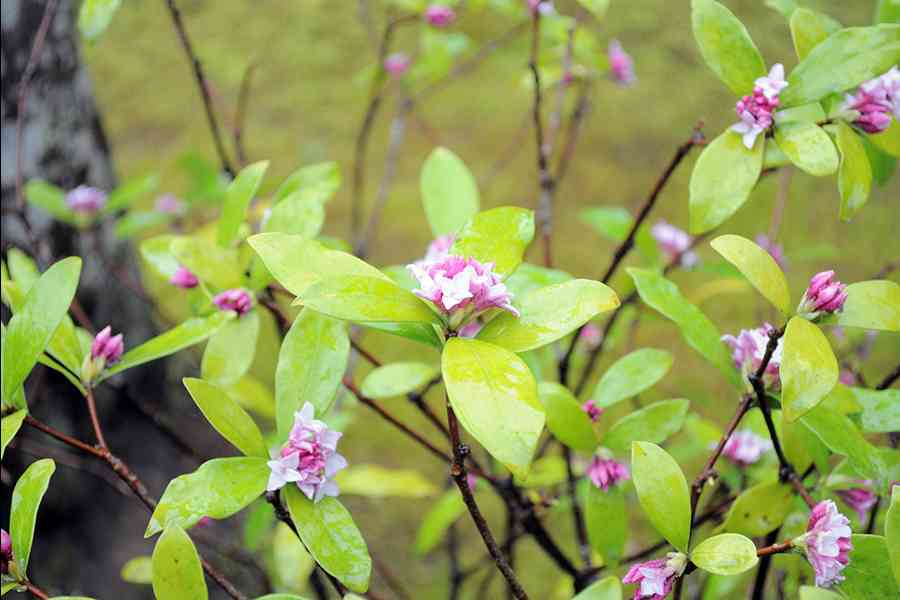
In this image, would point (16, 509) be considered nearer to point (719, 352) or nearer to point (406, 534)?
point (719, 352)

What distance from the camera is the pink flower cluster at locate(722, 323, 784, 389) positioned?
580mm

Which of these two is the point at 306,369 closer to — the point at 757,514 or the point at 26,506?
the point at 26,506

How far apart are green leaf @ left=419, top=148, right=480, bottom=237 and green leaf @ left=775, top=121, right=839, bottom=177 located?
0.27 meters

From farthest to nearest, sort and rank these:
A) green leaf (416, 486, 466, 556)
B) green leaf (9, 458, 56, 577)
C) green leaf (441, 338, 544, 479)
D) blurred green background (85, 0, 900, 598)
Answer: blurred green background (85, 0, 900, 598)
green leaf (416, 486, 466, 556)
green leaf (9, 458, 56, 577)
green leaf (441, 338, 544, 479)

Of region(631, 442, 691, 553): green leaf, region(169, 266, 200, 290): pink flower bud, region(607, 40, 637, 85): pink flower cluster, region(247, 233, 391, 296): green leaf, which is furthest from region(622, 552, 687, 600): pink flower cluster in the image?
region(607, 40, 637, 85): pink flower cluster

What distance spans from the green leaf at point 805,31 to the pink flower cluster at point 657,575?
1.27 feet

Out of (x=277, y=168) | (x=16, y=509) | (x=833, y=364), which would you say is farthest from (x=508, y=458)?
(x=277, y=168)

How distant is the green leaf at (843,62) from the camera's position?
583 mm

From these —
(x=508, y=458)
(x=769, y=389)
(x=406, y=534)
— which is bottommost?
(x=406, y=534)

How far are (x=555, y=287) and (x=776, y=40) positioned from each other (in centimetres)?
182

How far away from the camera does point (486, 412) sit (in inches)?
17.1

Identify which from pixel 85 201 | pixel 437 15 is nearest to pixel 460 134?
pixel 437 15

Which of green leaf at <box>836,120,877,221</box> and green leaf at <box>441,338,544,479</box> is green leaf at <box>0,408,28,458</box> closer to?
green leaf at <box>441,338,544,479</box>

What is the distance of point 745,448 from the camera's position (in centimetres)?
80
